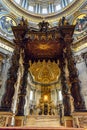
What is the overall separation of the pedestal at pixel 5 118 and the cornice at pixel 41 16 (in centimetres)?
1116

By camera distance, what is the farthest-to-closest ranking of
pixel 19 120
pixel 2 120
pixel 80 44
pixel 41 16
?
1. pixel 41 16
2. pixel 80 44
3. pixel 19 120
4. pixel 2 120

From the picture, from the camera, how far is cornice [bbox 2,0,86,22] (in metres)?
13.7

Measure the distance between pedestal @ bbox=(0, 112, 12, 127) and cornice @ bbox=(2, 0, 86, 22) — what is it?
36.6 feet

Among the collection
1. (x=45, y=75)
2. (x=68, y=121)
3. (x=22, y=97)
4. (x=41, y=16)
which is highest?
(x=41, y=16)

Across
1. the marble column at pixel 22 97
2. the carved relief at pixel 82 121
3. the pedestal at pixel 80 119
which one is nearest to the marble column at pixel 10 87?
the marble column at pixel 22 97

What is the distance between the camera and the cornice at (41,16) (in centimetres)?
1373

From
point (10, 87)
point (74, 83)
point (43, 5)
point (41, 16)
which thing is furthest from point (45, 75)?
point (10, 87)

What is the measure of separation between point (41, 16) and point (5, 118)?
12.3 metres

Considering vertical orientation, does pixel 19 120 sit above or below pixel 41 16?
below

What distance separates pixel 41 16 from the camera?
1498 centimetres

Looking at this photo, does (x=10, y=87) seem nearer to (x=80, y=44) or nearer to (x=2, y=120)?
(x=2, y=120)

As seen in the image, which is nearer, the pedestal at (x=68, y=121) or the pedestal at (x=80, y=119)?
the pedestal at (x=80, y=119)

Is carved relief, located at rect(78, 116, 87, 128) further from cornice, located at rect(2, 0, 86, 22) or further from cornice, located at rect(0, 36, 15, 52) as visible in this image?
cornice, located at rect(2, 0, 86, 22)

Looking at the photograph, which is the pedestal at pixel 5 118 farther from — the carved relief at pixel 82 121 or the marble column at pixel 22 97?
the carved relief at pixel 82 121
